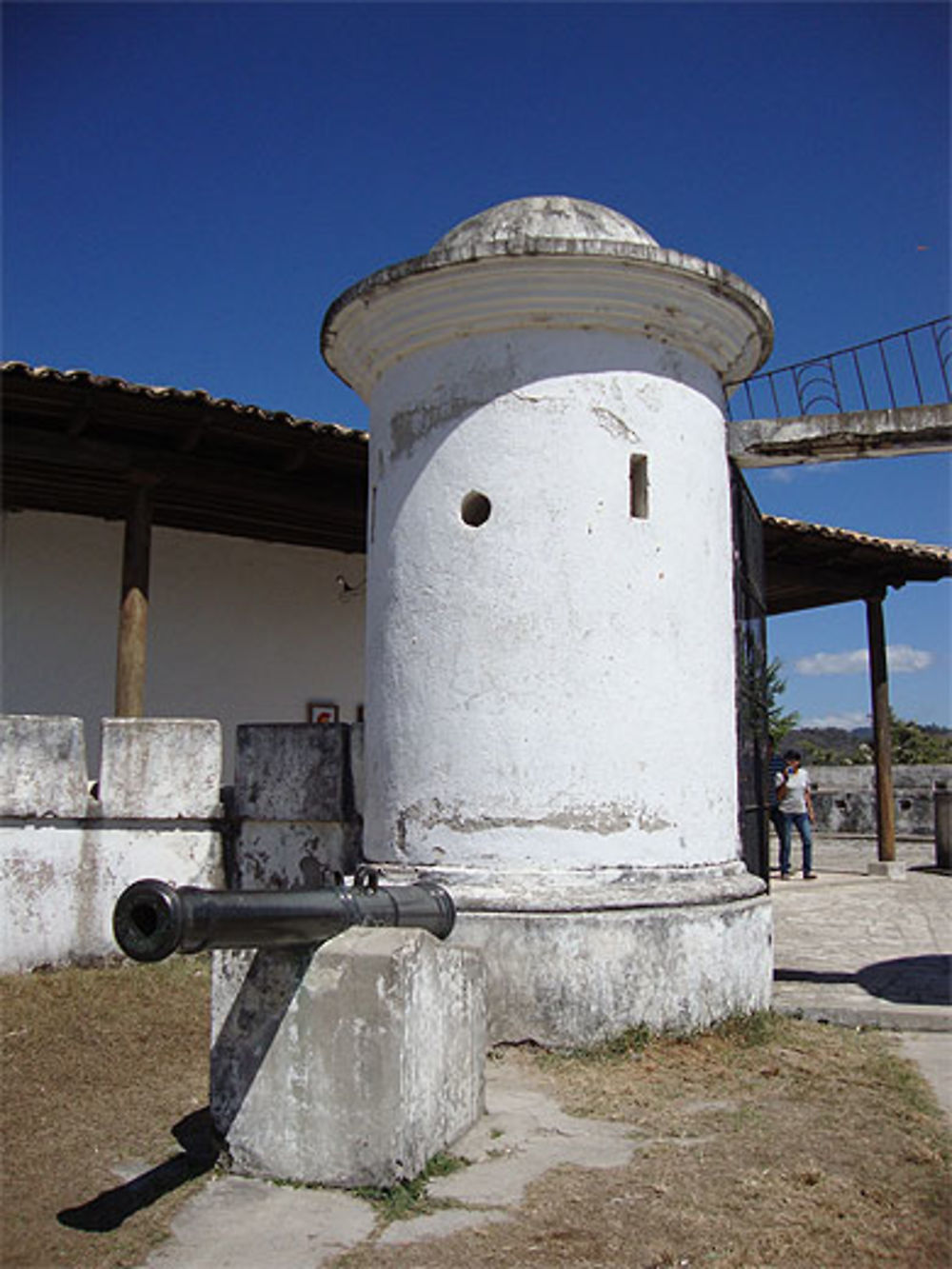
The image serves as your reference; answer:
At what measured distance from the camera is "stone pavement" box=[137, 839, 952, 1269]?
3.03 meters

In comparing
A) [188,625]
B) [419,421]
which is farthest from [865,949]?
[188,625]

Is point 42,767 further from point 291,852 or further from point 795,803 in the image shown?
point 795,803

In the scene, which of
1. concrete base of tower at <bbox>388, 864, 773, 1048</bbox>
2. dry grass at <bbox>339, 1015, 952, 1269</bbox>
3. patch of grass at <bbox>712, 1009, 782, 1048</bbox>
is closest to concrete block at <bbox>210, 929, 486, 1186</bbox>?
dry grass at <bbox>339, 1015, 952, 1269</bbox>

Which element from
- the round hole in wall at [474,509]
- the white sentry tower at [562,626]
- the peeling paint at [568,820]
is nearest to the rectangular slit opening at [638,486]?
the white sentry tower at [562,626]

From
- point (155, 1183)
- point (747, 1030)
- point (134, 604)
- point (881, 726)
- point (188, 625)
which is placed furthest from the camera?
point (881, 726)

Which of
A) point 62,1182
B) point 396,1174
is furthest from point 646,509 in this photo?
point 62,1182

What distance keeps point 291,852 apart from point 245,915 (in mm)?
3431

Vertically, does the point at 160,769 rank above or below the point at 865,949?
Answer: above

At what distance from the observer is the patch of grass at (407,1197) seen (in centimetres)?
321

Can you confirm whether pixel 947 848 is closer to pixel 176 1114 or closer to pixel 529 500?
pixel 529 500

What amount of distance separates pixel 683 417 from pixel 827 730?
270ft

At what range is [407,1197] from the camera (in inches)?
129

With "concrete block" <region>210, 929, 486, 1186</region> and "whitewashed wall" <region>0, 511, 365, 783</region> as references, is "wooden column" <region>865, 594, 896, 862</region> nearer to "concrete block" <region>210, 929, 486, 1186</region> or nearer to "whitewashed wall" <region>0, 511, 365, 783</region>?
"whitewashed wall" <region>0, 511, 365, 783</region>

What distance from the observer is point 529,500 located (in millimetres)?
5305
